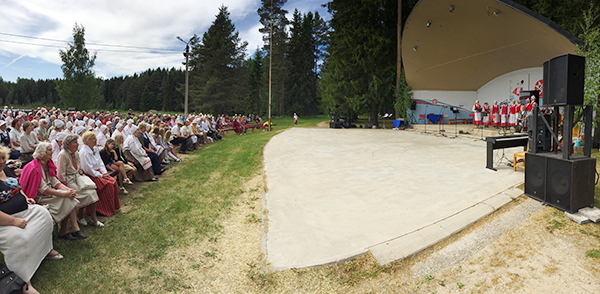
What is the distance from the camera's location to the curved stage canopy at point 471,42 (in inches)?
580

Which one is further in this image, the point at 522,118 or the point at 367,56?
the point at 367,56

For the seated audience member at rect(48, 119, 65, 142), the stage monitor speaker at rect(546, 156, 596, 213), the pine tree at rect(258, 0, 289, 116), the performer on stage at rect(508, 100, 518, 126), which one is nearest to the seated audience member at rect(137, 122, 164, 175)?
the seated audience member at rect(48, 119, 65, 142)

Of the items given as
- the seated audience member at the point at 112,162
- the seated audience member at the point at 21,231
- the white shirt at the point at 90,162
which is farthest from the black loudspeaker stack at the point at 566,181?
the seated audience member at the point at 112,162

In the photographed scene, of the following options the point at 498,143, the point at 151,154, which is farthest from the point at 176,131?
the point at 498,143

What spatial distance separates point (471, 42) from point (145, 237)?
21247 mm

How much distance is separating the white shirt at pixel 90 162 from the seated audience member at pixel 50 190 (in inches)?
39.7

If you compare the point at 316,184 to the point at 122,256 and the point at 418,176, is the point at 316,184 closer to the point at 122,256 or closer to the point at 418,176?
the point at 418,176

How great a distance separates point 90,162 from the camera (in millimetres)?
5059

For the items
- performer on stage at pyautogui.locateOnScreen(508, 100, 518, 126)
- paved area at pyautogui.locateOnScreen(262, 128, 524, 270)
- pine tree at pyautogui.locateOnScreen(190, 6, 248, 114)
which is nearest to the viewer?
paved area at pyautogui.locateOnScreen(262, 128, 524, 270)

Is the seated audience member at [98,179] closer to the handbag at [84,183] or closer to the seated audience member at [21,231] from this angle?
the handbag at [84,183]

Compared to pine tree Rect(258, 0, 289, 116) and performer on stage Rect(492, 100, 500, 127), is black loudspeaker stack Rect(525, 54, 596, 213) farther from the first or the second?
pine tree Rect(258, 0, 289, 116)

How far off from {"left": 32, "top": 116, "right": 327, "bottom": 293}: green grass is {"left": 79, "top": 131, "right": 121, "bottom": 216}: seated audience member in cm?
20

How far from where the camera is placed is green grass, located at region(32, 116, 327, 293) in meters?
3.19

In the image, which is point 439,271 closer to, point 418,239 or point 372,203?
point 418,239
